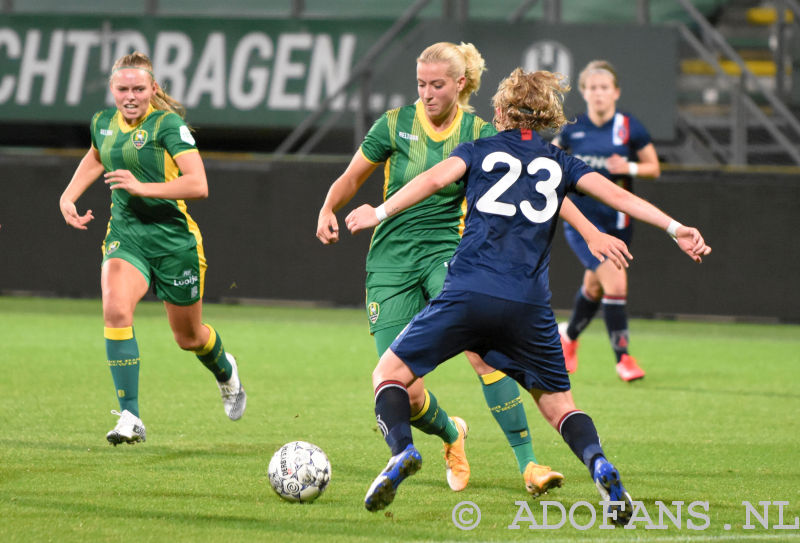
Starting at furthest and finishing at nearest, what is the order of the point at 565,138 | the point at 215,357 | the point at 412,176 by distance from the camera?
the point at 565,138 < the point at 215,357 < the point at 412,176

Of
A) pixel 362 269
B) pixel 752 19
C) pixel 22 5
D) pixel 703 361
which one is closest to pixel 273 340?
pixel 362 269

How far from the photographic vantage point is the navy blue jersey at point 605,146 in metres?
9.54

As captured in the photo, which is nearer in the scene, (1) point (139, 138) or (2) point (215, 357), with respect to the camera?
(1) point (139, 138)

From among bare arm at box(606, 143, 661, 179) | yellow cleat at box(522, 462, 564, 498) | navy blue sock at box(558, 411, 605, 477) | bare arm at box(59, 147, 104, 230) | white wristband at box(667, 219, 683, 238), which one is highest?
white wristband at box(667, 219, 683, 238)

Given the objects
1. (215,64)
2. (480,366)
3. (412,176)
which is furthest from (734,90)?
(480,366)

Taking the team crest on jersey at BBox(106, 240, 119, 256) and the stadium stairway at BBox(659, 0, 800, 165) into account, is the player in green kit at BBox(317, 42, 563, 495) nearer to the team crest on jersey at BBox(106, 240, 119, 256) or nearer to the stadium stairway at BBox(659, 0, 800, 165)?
the team crest on jersey at BBox(106, 240, 119, 256)

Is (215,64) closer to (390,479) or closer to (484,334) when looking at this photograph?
(484,334)

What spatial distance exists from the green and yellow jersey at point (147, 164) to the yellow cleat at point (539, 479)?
99.1 inches

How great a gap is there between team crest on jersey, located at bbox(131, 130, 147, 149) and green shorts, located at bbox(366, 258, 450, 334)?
5.76 ft

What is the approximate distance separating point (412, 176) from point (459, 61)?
57 centimetres

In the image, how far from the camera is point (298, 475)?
5.23m

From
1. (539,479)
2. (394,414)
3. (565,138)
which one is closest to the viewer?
(394,414)

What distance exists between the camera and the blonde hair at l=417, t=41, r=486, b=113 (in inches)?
217

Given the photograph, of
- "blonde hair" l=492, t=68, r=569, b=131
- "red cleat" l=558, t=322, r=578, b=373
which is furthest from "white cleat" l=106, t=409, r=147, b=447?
"red cleat" l=558, t=322, r=578, b=373
